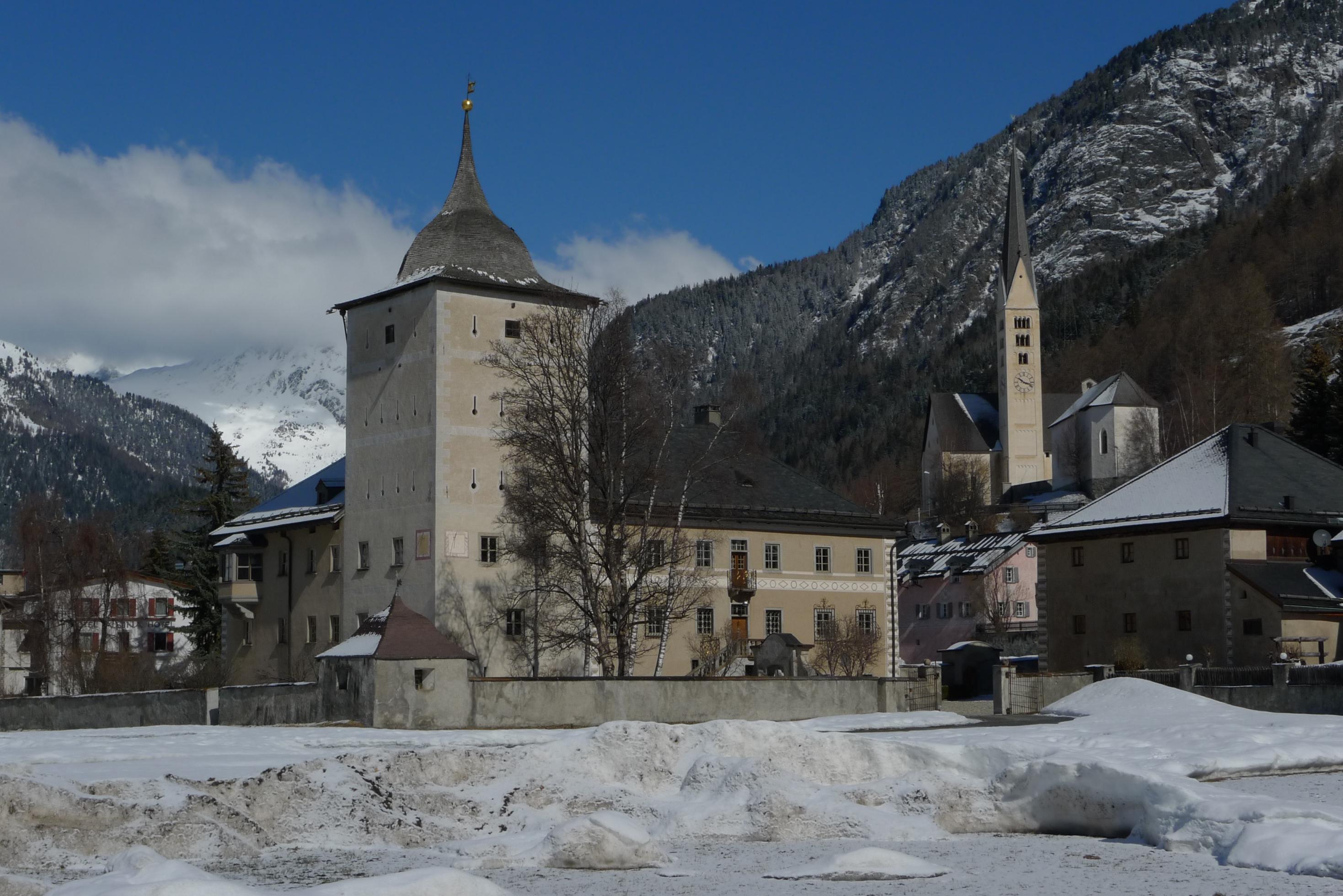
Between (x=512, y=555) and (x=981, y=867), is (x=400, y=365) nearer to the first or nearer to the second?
(x=512, y=555)

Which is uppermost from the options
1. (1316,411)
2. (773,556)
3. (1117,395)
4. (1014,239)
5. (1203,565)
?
(1014,239)

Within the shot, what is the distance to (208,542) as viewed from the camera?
260ft

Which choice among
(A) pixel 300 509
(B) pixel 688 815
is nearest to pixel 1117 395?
(A) pixel 300 509

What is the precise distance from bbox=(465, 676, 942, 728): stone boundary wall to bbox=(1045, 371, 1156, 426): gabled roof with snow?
112049 mm

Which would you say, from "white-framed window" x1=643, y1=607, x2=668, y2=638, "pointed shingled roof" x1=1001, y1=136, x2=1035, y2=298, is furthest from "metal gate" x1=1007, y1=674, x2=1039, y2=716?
"pointed shingled roof" x1=1001, y1=136, x2=1035, y2=298

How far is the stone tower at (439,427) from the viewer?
53.6 m

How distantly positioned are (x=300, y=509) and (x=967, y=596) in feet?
152

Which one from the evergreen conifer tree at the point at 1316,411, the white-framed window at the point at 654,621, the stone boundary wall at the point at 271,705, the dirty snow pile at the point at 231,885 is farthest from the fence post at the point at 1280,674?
the evergreen conifer tree at the point at 1316,411

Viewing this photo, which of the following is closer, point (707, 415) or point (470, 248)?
point (470, 248)

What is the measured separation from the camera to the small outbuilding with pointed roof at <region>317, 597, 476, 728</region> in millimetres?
38469

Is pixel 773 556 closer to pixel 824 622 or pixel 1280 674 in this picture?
pixel 824 622

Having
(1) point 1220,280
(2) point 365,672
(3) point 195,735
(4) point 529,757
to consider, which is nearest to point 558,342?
(2) point 365,672

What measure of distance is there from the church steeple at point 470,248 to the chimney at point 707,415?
1345 centimetres

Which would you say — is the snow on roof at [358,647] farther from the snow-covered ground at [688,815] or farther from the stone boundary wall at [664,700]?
the snow-covered ground at [688,815]
